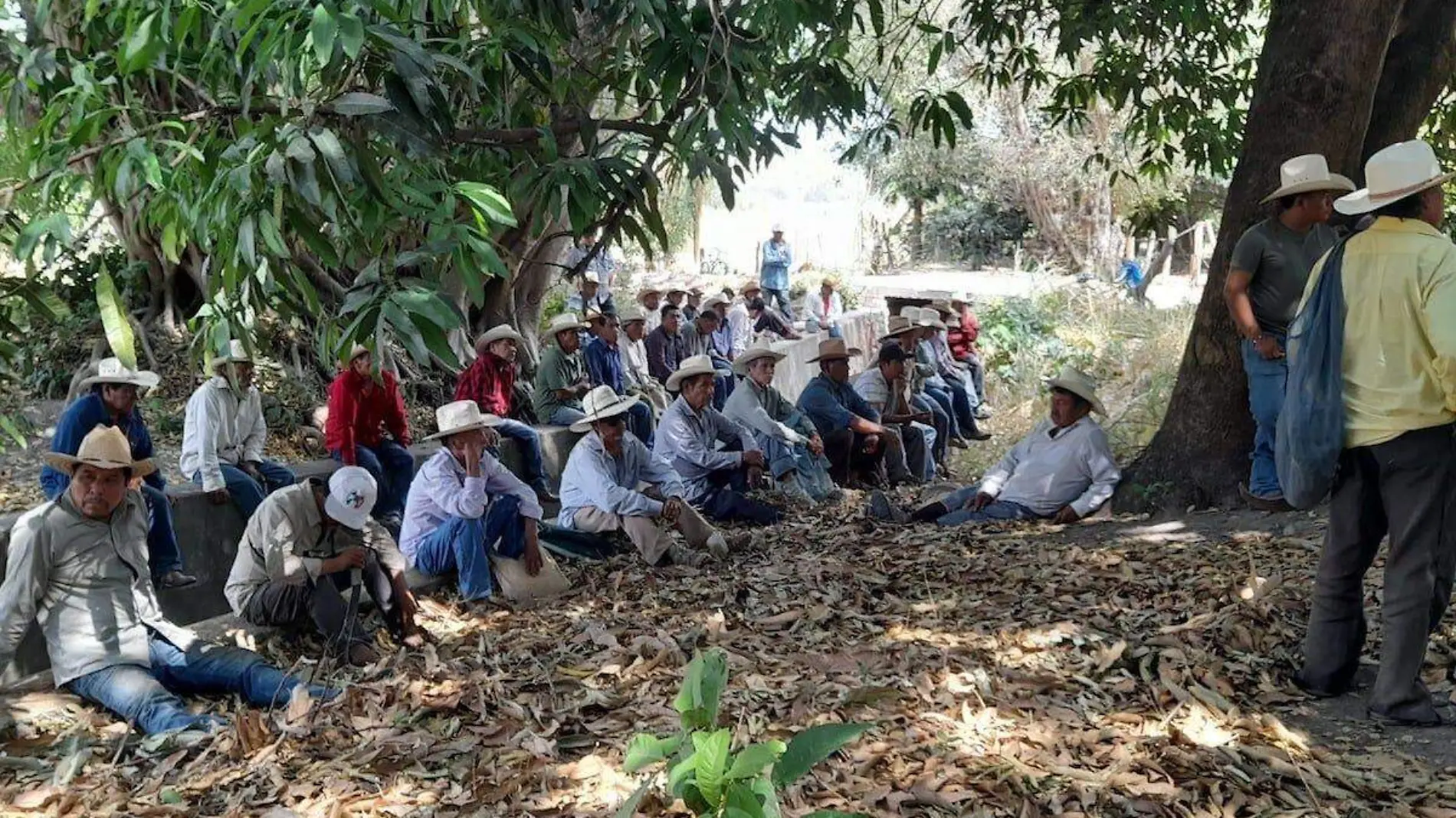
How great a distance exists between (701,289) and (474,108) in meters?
15.3

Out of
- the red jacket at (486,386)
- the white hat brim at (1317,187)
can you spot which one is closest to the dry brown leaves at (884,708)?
the white hat brim at (1317,187)

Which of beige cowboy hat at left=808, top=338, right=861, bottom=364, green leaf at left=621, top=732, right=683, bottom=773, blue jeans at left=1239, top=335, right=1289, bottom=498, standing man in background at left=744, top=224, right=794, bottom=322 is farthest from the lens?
standing man in background at left=744, top=224, right=794, bottom=322

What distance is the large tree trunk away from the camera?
6309mm

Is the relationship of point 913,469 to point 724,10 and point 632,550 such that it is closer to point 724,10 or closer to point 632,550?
point 632,550

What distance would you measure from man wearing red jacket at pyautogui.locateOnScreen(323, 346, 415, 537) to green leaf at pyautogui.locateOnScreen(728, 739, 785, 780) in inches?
226

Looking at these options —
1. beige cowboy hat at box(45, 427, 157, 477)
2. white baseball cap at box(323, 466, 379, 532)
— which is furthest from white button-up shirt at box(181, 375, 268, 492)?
beige cowboy hat at box(45, 427, 157, 477)

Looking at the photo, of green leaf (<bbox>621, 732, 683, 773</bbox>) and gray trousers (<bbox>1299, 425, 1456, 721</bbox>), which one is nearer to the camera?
green leaf (<bbox>621, 732, 683, 773</bbox>)

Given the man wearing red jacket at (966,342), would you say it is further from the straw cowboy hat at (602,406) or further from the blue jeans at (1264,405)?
the blue jeans at (1264,405)

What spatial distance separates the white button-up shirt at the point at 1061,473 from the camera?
23.9ft

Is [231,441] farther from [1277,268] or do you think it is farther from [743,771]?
[743,771]

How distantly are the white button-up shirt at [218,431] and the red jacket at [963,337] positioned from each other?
26.6 feet

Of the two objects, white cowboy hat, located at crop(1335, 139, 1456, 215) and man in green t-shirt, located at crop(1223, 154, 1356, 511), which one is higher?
white cowboy hat, located at crop(1335, 139, 1456, 215)

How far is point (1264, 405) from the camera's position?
6184 millimetres

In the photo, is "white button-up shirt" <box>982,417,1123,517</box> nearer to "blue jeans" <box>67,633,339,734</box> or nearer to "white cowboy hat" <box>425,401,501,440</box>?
"white cowboy hat" <box>425,401,501,440</box>
